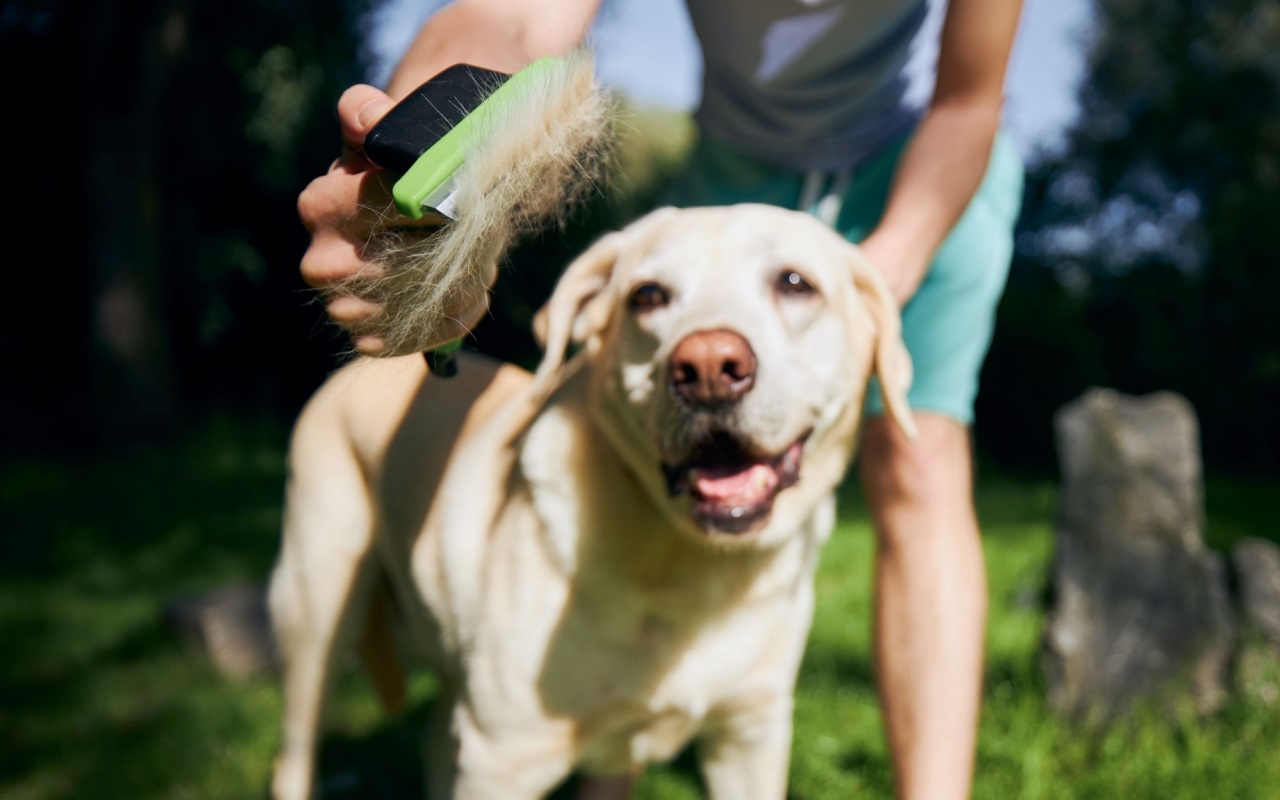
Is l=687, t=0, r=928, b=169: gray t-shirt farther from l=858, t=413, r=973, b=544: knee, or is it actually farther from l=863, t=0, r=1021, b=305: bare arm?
l=858, t=413, r=973, b=544: knee

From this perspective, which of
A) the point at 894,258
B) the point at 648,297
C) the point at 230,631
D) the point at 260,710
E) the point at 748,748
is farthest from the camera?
the point at 230,631

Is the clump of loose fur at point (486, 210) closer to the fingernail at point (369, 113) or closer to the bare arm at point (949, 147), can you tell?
the fingernail at point (369, 113)

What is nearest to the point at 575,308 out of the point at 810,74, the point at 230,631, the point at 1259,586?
the point at 810,74

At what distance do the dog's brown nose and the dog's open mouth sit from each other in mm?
83

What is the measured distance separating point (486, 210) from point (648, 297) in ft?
2.33

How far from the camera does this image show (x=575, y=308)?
194 centimetres

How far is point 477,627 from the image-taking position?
6.08ft

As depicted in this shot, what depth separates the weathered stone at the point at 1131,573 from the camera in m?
3.10

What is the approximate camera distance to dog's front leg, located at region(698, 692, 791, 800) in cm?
197

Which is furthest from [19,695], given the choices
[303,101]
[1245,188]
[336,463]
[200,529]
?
[1245,188]

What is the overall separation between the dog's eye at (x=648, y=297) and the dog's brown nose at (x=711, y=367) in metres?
0.22

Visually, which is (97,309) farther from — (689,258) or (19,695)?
(689,258)

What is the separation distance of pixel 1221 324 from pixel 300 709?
10339 mm

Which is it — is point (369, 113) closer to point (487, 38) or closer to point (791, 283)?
point (487, 38)
